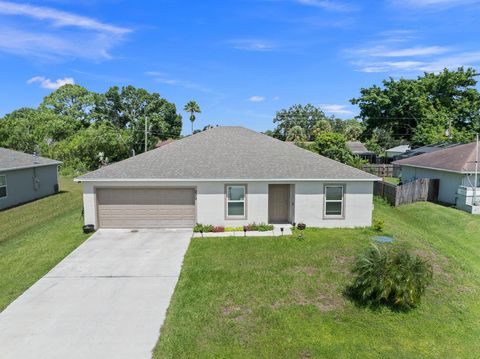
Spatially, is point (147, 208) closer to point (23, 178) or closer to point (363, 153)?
point (23, 178)

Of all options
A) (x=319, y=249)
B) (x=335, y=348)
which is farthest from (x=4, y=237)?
(x=335, y=348)

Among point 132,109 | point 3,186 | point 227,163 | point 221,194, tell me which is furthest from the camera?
point 132,109

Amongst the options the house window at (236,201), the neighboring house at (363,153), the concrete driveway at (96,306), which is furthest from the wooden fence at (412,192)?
the neighboring house at (363,153)

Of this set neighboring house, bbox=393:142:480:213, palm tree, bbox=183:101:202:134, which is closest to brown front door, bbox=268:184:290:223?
neighboring house, bbox=393:142:480:213

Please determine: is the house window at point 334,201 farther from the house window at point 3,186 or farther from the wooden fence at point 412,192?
the house window at point 3,186

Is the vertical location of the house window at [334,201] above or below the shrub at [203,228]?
above

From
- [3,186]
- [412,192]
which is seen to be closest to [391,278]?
[412,192]
